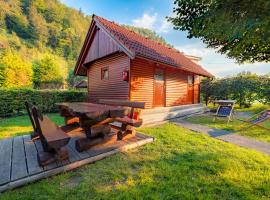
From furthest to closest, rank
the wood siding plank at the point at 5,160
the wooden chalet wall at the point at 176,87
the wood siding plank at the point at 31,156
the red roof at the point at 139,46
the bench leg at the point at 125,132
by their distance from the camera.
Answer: the wooden chalet wall at the point at 176,87
the red roof at the point at 139,46
the bench leg at the point at 125,132
the wood siding plank at the point at 31,156
the wood siding plank at the point at 5,160

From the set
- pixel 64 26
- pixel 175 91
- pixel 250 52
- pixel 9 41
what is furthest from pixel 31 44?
pixel 250 52

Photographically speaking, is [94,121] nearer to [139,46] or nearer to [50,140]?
[50,140]

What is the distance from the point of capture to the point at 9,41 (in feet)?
120

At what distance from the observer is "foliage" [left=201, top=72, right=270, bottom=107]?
11.6 meters

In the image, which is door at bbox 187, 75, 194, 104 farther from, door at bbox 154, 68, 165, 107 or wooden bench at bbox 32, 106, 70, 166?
wooden bench at bbox 32, 106, 70, 166

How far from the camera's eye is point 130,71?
7.02m

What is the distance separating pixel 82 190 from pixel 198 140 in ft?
10.9

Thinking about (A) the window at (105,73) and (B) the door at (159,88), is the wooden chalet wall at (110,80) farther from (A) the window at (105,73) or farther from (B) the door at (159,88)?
(B) the door at (159,88)

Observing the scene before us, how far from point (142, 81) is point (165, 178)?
5401mm

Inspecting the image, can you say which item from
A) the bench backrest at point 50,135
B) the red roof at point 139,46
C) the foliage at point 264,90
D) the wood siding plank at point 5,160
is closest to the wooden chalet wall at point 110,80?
the red roof at point 139,46

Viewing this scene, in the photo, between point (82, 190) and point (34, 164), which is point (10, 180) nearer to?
point (34, 164)

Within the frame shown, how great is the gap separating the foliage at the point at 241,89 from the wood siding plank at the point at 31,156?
42.9 feet

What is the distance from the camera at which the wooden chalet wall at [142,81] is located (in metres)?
7.20

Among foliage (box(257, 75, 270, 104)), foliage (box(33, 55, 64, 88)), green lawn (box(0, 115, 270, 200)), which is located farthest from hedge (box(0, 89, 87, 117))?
foliage (box(33, 55, 64, 88))
